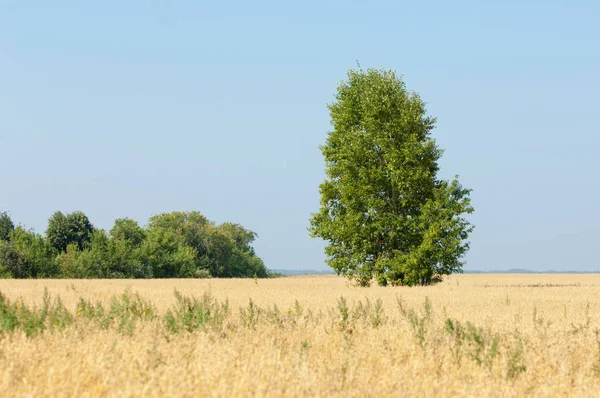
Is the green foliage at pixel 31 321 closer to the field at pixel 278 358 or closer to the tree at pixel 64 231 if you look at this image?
the field at pixel 278 358

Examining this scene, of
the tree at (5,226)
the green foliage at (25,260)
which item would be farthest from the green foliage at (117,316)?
the tree at (5,226)

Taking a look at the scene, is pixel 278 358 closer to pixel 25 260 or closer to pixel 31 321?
pixel 31 321

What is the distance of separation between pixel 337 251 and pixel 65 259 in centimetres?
4107

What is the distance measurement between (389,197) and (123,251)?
41643 millimetres

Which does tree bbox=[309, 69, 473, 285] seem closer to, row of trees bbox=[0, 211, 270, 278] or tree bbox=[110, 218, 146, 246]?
row of trees bbox=[0, 211, 270, 278]

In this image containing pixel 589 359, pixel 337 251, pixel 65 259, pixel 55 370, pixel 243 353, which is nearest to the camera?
pixel 55 370

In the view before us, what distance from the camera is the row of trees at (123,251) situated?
2771 inches

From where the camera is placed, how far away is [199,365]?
8023 mm

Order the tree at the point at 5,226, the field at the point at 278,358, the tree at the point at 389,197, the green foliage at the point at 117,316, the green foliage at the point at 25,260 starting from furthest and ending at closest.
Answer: the tree at the point at 5,226 < the green foliage at the point at 25,260 < the tree at the point at 389,197 < the green foliage at the point at 117,316 < the field at the point at 278,358

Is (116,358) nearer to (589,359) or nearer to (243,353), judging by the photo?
(243,353)

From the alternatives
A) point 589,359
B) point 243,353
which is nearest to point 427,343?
point 589,359

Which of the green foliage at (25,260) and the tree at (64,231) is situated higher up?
the tree at (64,231)

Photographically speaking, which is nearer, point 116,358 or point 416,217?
point 116,358

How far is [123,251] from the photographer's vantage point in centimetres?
7281
